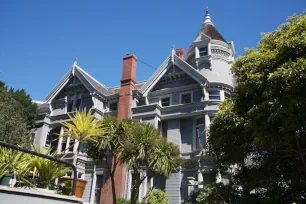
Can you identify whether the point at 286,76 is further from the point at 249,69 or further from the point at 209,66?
the point at 209,66

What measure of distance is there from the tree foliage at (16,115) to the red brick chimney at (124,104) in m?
7.83

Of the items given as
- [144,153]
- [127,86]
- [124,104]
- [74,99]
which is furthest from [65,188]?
[74,99]

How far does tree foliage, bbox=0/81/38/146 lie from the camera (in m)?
24.3

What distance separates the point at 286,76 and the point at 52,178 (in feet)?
27.4

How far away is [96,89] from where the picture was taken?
29.0 m

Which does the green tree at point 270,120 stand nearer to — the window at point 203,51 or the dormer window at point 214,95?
the dormer window at point 214,95

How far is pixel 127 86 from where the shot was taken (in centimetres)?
2805

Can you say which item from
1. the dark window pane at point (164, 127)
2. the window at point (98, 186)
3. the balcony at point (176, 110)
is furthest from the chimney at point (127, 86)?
the window at point (98, 186)

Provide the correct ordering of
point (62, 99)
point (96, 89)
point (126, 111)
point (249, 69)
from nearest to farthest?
1. point (249, 69)
2. point (126, 111)
3. point (96, 89)
4. point (62, 99)

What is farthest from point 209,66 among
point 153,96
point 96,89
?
point 96,89

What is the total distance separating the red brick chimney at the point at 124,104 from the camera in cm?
2358

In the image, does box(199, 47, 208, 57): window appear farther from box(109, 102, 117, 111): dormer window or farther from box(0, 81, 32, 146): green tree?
box(0, 81, 32, 146): green tree

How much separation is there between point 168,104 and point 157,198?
955 centimetres

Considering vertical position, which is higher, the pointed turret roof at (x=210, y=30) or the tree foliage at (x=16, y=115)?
the pointed turret roof at (x=210, y=30)
